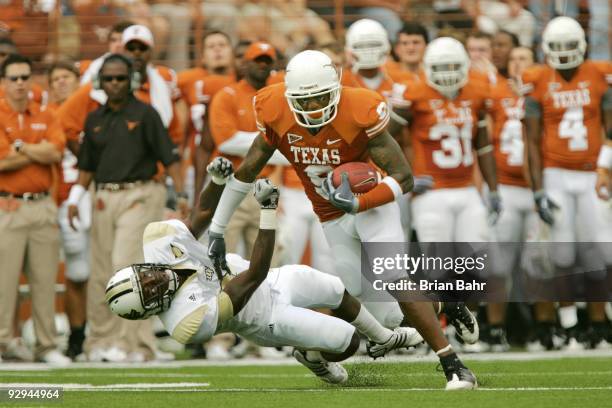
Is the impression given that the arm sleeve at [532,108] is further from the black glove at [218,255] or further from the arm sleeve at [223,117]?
the black glove at [218,255]

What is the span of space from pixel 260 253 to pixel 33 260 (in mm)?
3392

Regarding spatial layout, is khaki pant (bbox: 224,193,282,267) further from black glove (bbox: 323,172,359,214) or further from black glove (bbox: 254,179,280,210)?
black glove (bbox: 254,179,280,210)

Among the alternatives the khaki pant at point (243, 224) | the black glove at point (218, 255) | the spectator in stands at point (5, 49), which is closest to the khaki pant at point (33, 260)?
the khaki pant at point (243, 224)

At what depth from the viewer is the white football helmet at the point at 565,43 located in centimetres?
991

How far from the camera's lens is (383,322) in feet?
25.1

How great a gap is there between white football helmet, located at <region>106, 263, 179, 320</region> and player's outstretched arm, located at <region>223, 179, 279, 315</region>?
33 centimetres

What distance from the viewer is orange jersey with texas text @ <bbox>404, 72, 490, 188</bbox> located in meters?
9.81

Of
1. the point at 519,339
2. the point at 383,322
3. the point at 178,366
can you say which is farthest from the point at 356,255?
the point at 519,339

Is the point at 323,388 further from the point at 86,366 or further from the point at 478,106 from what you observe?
the point at 478,106

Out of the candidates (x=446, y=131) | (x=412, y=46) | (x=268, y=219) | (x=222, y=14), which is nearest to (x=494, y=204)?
(x=446, y=131)

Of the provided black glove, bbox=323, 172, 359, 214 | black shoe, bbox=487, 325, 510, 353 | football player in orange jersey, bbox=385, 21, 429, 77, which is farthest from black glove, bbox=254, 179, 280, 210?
football player in orange jersey, bbox=385, 21, 429, 77

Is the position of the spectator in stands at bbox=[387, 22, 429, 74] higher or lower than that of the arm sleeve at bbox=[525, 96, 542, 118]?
higher

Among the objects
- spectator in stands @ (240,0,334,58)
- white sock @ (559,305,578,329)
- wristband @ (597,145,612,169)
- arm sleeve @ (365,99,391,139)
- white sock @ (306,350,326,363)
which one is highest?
spectator in stands @ (240,0,334,58)

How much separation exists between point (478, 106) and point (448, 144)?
0.38m
